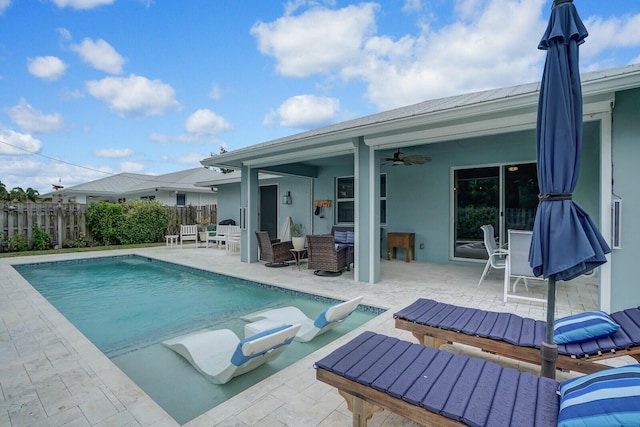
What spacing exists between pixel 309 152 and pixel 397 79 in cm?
857

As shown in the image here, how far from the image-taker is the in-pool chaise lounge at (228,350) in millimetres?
2582

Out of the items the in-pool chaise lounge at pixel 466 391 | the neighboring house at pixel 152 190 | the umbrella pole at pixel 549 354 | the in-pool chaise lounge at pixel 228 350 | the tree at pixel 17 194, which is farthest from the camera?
the neighboring house at pixel 152 190

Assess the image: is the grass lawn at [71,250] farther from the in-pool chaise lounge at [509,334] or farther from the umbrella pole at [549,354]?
the umbrella pole at [549,354]

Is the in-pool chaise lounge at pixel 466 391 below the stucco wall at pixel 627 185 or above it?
below

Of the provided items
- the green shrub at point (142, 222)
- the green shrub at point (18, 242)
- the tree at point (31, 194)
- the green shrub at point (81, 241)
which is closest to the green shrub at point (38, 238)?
the green shrub at point (18, 242)

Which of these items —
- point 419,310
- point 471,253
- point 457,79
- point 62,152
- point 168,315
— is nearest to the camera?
point 419,310

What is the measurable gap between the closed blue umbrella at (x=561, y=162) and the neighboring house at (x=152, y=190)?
14813mm

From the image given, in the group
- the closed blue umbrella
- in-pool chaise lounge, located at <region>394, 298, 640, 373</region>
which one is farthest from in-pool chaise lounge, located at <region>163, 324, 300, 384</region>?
the closed blue umbrella

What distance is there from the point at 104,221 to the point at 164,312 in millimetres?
9752

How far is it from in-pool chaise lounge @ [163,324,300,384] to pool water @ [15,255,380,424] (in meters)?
0.09

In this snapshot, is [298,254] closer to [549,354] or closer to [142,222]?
[549,354]

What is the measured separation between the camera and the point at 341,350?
2.29 metres

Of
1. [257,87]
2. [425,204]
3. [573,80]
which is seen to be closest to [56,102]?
[257,87]

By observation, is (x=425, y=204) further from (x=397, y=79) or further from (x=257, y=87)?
(x=257, y=87)
